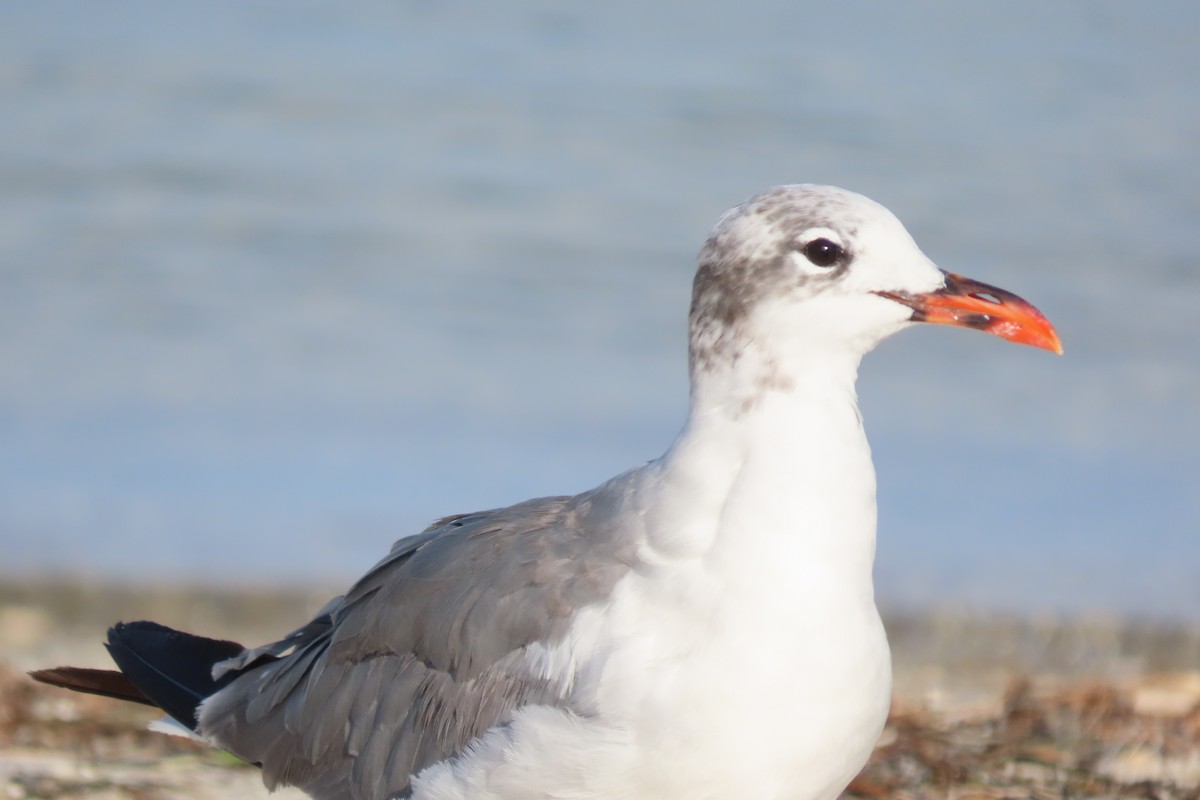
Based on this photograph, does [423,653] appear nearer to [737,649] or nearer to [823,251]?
[737,649]

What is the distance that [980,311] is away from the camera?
3365 mm

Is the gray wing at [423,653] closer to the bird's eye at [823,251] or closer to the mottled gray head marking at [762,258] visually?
the mottled gray head marking at [762,258]

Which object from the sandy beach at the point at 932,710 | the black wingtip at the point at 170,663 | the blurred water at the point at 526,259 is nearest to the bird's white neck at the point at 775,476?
the sandy beach at the point at 932,710

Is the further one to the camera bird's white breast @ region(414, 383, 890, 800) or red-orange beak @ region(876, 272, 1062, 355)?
red-orange beak @ region(876, 272, 1062, 355)

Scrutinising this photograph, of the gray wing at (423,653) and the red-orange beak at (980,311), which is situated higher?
the red-orange beak at (980,311)

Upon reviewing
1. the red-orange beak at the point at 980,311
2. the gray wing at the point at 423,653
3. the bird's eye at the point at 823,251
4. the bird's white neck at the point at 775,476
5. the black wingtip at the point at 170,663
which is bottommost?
the black wingtip at the point at 170,663

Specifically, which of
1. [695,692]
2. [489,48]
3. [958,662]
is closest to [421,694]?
[695,692]

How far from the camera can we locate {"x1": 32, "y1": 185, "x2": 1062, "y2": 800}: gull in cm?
316

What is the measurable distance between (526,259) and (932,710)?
20.2ft

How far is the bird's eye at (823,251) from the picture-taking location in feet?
10.8

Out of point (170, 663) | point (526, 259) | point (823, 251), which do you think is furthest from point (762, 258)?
point (526, 259)

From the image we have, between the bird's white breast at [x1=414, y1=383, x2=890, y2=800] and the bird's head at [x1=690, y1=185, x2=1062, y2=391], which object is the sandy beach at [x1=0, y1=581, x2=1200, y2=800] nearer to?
the bird's white breast at [x1=414, y1=383, x2=890, y2=800]

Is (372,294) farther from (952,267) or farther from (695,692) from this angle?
(695,692)

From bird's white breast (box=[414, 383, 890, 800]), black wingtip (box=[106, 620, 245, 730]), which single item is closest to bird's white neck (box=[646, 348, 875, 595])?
bird's white breast (box=[414, 383, 890, 800])
